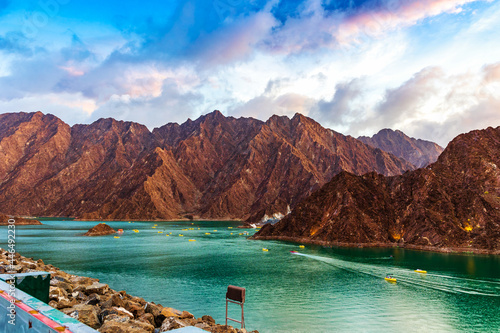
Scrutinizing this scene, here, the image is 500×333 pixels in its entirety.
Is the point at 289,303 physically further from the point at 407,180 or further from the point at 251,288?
the point at 407,180

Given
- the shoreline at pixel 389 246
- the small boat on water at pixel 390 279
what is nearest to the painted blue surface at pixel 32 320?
the small boat on water at pixel 390 279

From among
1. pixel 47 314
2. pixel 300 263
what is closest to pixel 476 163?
pixel 300 263

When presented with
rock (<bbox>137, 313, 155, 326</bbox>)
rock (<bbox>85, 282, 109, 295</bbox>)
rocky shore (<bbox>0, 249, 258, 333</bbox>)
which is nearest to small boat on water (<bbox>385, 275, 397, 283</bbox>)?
rocky shore (<bbox>0, 249, 258, 333</bbox>)

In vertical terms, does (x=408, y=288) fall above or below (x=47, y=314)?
below

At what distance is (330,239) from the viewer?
140 m

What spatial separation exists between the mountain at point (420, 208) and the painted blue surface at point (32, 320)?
13072 cm

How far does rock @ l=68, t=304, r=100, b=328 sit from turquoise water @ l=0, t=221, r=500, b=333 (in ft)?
67.8

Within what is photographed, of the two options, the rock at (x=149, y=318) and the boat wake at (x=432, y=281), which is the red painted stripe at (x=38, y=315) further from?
the boat wake at (x=432, y=281)

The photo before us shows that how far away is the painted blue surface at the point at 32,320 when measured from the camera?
13273mm

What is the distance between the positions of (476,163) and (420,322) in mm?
132660

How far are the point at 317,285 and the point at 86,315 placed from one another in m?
51.3

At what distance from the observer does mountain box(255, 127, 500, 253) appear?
128m

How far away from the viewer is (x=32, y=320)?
1374 centimetres

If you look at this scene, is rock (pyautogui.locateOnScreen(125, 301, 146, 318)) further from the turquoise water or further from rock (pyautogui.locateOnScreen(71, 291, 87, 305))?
the turquoise water
